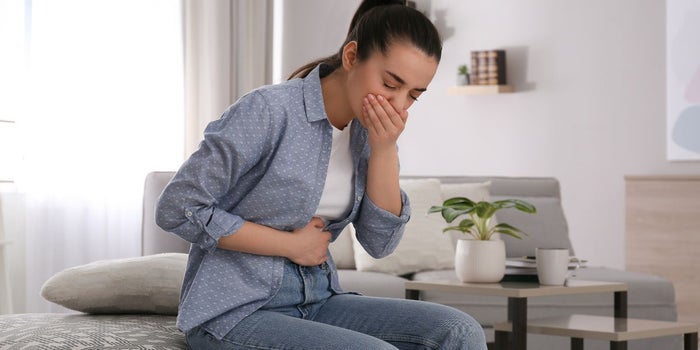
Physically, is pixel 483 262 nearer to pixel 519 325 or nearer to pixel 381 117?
pixel 519 325

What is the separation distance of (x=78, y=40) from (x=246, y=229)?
351cm

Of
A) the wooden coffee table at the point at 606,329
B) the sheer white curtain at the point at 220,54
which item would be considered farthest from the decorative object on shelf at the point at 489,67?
the wooden coffee table at the point at 606,329

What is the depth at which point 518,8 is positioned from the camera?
6.18 meters

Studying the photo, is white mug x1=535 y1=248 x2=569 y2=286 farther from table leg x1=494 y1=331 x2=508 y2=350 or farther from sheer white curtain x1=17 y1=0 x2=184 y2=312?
sheer white curtain x1=17 y1=0 x2=184 y2=312

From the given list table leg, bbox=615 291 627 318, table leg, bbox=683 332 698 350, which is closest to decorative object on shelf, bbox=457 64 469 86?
table leg, bbox=615 291 627 318

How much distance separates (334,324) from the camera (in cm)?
168

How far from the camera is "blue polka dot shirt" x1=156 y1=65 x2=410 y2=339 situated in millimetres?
1547

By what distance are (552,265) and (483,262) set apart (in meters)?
0.21

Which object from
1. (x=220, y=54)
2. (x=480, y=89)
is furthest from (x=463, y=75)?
(x=220, y=54)

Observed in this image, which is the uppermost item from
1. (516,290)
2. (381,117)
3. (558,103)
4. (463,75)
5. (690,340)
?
(463,75)

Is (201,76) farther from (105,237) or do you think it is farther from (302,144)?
(302,144)

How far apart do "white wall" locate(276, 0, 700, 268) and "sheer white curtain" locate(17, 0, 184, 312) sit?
120cm

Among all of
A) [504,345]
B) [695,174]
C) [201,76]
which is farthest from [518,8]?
[504,345]

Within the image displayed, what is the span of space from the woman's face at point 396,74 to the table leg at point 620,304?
1850mm
